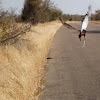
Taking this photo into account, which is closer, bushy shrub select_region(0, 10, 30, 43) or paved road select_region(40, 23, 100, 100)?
paved road select_region(40, 23, 100, 100)

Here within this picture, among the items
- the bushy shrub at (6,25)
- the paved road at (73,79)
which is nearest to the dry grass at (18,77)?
the paved road at (73,79)

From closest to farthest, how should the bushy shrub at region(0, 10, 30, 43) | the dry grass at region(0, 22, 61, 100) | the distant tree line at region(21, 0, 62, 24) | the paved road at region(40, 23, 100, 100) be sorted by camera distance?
1. the dry grass at region(0, 22, 61, 100)
2. the paved road at region(40, 23, 100, 100)
3. the bushy shrub at region(0, 10, 30, 43)
4. the distant tree line at region(21, 0, 62, 24)

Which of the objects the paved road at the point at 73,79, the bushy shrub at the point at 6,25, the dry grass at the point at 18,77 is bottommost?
the paved road at the point at 73,79

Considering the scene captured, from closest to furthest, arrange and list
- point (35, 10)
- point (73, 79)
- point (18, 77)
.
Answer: point (18, 77)
point (73, 79)
point (35, 10)

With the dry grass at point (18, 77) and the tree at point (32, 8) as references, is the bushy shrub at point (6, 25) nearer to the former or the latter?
the dry grass at point (18, 77)

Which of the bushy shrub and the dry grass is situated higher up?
the bushy shrub

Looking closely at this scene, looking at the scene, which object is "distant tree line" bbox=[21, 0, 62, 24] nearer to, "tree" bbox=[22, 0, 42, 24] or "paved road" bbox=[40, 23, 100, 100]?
"tree" bbox=[22, 0, 42, 24]

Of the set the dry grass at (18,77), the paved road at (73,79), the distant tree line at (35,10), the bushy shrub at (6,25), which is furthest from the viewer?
the distant tree line at (35,10)

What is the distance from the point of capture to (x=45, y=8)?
151ft

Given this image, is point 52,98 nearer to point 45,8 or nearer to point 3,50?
point 3,50

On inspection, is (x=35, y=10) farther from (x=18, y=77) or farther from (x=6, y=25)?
(x=18, y=77)

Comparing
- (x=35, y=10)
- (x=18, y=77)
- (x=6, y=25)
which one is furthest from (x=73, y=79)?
(x=35, y=10)

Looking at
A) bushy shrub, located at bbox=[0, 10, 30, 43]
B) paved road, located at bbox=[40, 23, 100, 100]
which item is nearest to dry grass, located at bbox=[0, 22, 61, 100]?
paved road, located at bbox=[40, 23, 100, 100]

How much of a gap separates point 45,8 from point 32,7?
183 inches
